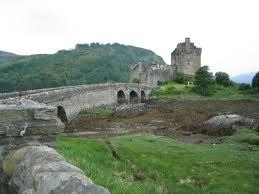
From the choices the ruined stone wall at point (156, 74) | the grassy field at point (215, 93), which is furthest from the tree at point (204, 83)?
the ruined stone wall at point (156, 74)

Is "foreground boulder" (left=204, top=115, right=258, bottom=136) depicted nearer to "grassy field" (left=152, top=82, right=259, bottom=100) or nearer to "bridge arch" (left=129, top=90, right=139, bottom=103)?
"grassy field" (left=152, top=82, right=259, bottom=100)

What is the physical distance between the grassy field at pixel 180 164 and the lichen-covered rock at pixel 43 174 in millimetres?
8198

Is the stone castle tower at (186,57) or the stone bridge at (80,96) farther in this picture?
the stone castle tower at (186,57)

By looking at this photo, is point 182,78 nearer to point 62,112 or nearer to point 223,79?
point 223,79

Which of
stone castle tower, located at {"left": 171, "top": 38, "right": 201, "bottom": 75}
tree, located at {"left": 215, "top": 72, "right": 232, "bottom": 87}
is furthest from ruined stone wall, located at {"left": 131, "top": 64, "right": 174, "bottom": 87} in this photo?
tree, located at {"left": 215, "top": 72, "right": 232, "bottom": 87}

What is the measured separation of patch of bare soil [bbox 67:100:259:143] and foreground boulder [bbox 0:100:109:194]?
27.0 meters

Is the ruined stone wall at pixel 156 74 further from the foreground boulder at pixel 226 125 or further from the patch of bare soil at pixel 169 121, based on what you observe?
the foreground boulder at pixel 226 125

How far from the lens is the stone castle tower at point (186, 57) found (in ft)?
410

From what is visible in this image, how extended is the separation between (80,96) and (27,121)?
169 feet

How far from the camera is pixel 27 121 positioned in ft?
31.8

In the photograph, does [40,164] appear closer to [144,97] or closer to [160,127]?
[160,127]

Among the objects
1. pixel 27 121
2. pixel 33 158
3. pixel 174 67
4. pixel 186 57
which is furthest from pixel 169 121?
pixel 186 57

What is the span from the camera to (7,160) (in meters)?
9.26

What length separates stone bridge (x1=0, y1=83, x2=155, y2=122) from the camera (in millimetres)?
40938
